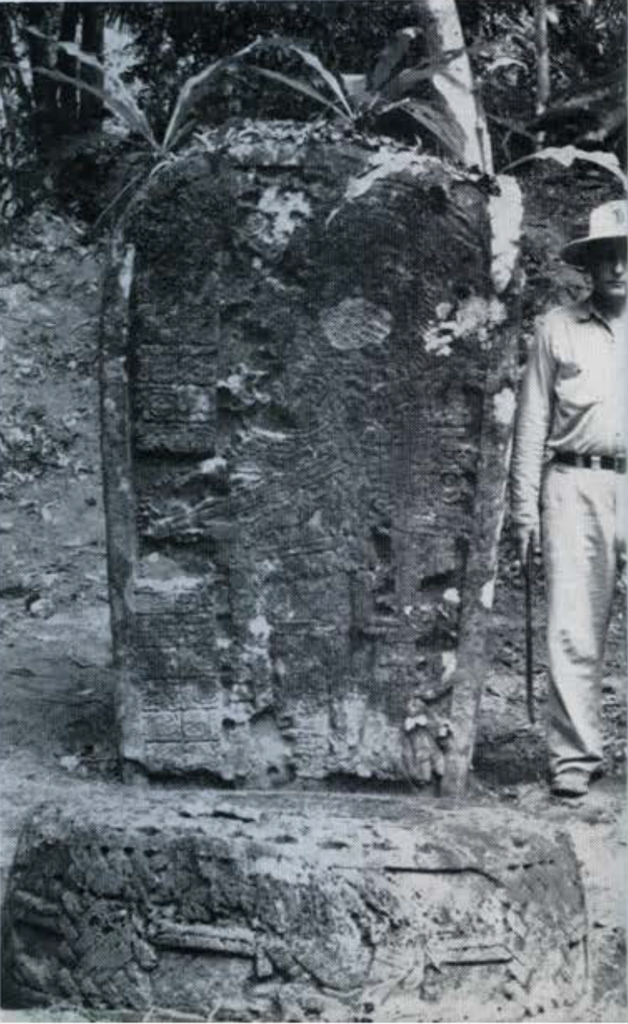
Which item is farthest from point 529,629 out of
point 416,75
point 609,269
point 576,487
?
point 416,75

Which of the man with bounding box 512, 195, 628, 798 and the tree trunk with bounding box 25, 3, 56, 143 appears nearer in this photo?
the man with bounding box 512, 195, 628, 798

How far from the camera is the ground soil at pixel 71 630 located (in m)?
4.30

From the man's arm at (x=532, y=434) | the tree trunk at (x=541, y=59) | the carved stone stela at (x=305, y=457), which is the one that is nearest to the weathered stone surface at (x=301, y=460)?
the carved stone stela at (x=305, y=457)

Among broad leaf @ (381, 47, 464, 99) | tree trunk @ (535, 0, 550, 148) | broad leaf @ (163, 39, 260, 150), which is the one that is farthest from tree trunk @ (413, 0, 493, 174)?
broad leaf @ (163, 39, 260, 150)

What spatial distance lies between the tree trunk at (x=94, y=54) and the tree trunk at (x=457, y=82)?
3.20ft

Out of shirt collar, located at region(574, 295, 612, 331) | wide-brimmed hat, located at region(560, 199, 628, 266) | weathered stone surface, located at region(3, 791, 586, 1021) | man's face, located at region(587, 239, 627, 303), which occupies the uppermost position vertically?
wide-brimmed hat, located at region(560, 199, 628, 266)

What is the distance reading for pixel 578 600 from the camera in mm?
4602

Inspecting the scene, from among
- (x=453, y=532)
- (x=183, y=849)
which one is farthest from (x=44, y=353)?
(x=183, y=849)

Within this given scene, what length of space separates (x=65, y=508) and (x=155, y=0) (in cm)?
221

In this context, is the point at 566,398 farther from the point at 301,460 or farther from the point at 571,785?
the point at 571,785

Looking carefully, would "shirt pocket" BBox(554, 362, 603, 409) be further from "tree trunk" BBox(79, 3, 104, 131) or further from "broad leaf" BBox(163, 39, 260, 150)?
"tree trunk" BBox(79, 3, 104, 131)

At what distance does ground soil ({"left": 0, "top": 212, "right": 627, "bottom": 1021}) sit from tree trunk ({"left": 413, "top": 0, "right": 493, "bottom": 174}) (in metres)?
1.39

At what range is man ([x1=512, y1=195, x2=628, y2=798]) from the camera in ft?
14.9

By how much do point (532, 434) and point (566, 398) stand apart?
139mm
